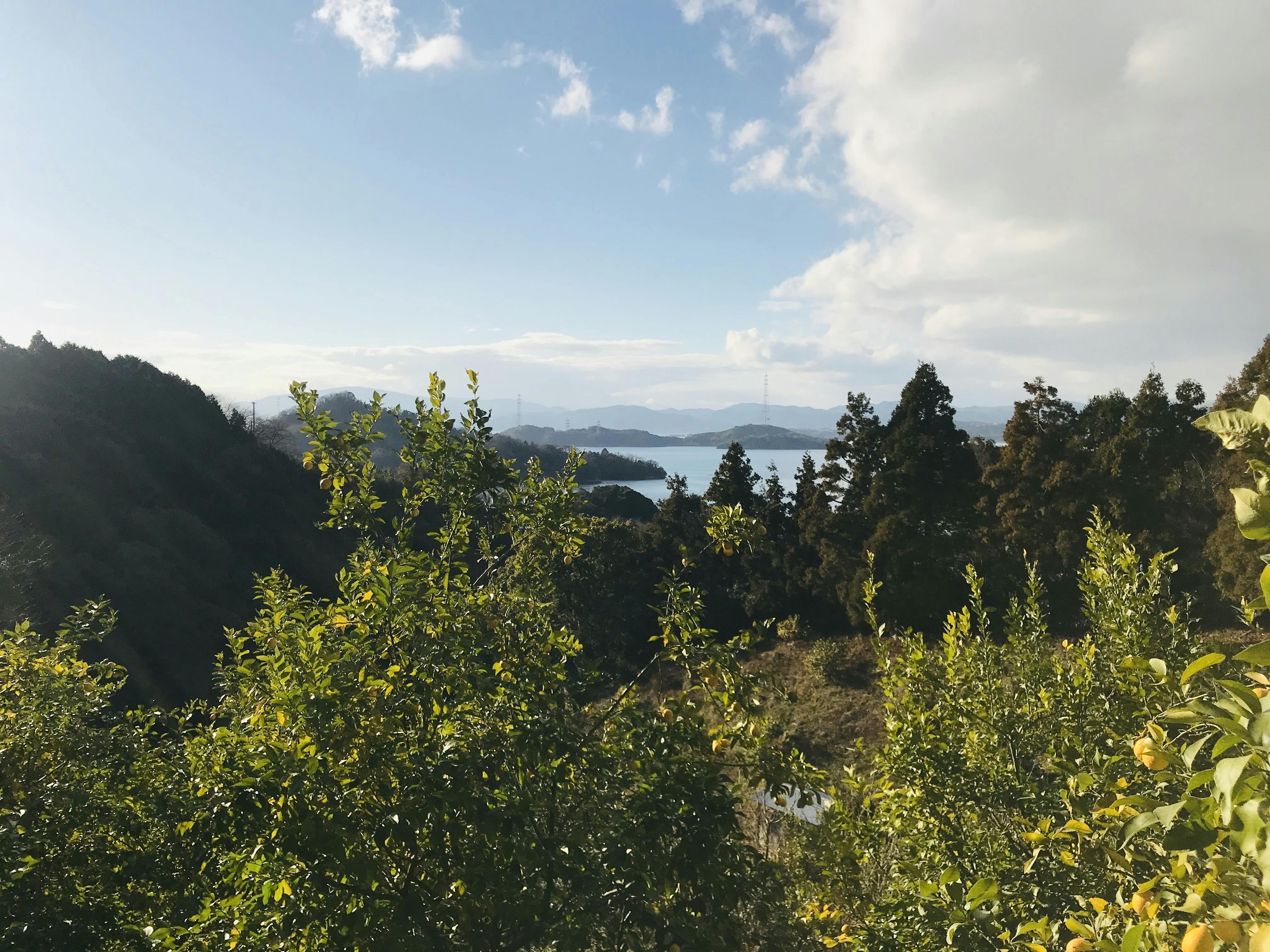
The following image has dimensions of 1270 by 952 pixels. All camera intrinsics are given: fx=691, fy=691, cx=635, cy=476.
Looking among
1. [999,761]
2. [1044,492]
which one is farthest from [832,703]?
[999,761]

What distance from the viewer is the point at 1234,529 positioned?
15922 millimetres

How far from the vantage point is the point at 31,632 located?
5.75 metres

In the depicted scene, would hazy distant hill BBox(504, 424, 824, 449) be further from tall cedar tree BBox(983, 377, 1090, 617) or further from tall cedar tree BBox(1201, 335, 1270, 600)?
tall cedar tree BBox(1201, 335, 1270, 600)

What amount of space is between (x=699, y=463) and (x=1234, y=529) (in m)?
26.9

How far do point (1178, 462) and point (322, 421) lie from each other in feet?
71.8

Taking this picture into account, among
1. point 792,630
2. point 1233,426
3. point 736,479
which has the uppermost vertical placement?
point 1233,426

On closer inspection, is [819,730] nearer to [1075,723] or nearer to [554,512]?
[1075,723]

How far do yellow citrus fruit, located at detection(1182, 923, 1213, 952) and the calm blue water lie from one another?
12.2 ft

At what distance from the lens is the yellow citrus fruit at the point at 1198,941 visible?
4.09 ft

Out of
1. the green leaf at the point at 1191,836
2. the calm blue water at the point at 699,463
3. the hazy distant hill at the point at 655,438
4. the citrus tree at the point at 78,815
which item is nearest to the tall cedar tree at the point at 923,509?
the calm blue water at the point at 699,463

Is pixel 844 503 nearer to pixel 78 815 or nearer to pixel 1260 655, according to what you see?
pixel 78 815

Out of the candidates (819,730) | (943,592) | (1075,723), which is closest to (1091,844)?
(1075,723)

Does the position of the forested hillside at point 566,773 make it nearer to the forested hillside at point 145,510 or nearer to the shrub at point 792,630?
the shrub at point 792,630

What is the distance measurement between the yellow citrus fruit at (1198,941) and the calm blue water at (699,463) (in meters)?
3.71
